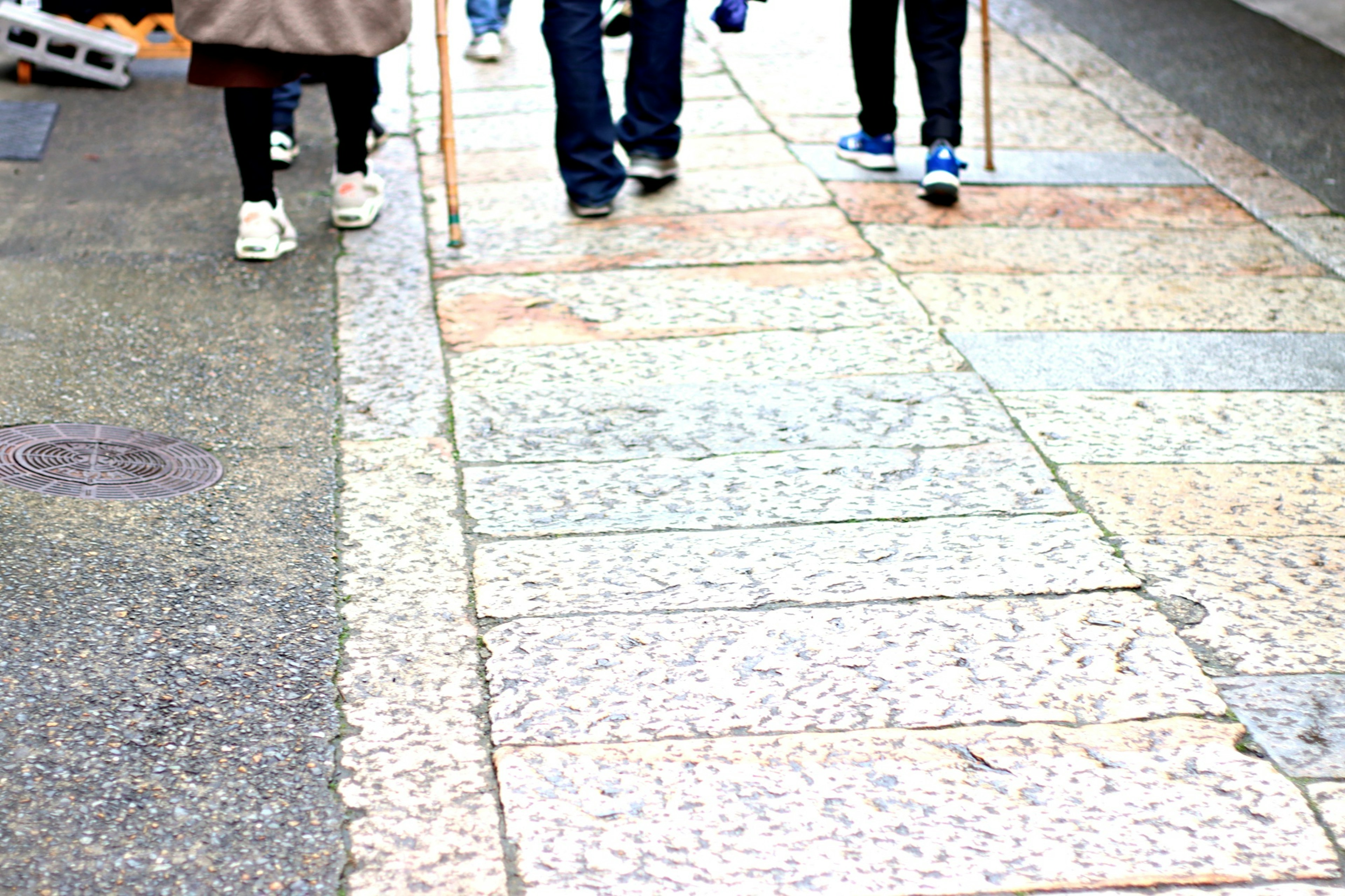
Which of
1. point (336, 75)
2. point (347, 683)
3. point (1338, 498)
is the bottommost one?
point (1338, 498)

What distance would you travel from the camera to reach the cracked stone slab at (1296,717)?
208 centimetres

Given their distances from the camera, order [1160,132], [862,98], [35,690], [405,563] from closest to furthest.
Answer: [35,690] < [405,563] < [862,98] < [1160,132]

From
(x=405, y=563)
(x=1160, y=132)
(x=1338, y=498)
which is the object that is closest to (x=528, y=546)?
(x=405, y=563)

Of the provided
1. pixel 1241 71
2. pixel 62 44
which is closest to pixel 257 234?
pixel 62 44

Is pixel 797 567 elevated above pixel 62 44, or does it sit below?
below

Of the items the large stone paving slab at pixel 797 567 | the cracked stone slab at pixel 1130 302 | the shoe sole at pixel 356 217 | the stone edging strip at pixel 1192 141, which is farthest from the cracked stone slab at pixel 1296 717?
the shoe sole at pixel 356 217

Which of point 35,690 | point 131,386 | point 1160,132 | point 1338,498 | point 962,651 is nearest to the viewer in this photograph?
point 35,690

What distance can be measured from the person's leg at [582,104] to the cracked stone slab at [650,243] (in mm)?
121

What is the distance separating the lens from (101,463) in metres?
2.88

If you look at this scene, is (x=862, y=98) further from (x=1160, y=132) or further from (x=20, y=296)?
(x=20, y=296)

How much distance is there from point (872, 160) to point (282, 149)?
2068mm

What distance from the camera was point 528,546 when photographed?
104 inches

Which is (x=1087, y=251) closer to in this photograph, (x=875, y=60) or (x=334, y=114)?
(x=875, y=60)

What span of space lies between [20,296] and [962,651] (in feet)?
8.82
